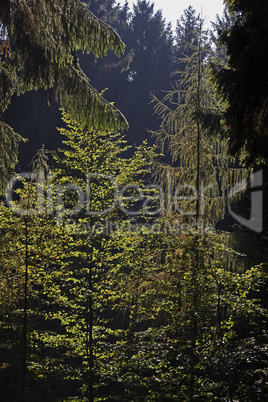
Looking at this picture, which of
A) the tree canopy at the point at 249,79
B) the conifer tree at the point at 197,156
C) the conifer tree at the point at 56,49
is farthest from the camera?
the conifer tree at the point at 197,156

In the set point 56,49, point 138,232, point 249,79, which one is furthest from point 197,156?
point 249,79

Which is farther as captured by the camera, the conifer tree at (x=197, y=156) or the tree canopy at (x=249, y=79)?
the conifer tree at (x=197, y=156)

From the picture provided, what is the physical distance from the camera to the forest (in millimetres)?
4445

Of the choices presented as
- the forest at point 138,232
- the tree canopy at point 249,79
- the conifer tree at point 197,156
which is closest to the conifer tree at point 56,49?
the forest at point 138,232

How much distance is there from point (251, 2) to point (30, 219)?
5.27 meters

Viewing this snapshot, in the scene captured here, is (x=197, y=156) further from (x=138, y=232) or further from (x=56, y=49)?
(x=56, y=49)

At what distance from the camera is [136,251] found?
26.5 ft

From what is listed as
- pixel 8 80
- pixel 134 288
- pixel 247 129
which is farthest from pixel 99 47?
pixel 134 288

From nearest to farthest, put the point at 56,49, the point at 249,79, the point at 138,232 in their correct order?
the point at 249,79
the point at 56,49
the point at 138,232

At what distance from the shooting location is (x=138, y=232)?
8.12 metres

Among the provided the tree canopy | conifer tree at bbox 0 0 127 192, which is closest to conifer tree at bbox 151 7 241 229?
conifer tree at bbox 0 0 127 192

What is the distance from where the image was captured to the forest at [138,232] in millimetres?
4445

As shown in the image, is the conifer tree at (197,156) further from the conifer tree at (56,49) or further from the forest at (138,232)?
the conifer tree at (56,49)

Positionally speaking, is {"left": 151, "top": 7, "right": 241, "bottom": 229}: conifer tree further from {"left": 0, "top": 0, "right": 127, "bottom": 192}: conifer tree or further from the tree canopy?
the tree canopy
